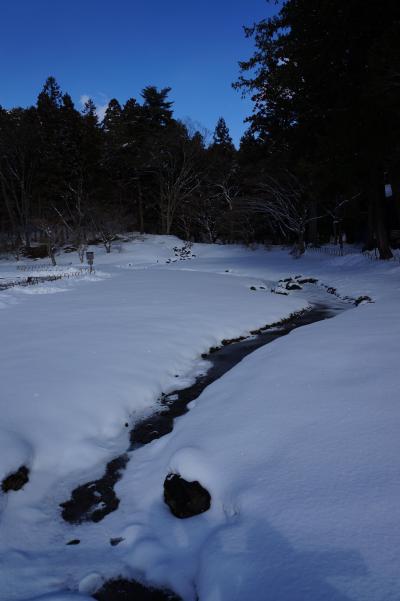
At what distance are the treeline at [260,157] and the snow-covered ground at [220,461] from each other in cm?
910

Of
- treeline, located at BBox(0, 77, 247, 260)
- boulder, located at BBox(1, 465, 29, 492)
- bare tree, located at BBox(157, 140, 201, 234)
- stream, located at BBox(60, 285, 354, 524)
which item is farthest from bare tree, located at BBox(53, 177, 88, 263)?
boulder, located at BBox(1, 465, 29, 492)

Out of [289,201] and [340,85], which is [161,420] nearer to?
[340,85]

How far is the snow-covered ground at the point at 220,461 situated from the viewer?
225cm

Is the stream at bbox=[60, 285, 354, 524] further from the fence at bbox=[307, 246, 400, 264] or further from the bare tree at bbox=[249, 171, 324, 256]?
the bare tree at bbox=[249, 171, 324, 256]

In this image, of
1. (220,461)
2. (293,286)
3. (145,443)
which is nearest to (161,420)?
(145,443)

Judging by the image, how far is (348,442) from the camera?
3.11m

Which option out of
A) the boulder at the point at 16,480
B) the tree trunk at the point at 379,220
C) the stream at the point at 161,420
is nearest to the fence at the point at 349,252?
the tree trunk at the point at 379,220

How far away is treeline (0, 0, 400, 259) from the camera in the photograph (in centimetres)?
1277

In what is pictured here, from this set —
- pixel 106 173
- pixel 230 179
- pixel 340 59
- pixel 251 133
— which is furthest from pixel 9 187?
pixel 340 59

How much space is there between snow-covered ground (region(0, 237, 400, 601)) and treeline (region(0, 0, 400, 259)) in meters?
9.10

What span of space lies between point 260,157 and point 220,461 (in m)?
27.2

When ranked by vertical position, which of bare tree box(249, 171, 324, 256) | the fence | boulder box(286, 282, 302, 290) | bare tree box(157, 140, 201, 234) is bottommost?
boulder box(286, 282, 302, 290)

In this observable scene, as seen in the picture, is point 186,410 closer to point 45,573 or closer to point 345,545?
point 45,573

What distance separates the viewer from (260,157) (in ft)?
88.7
